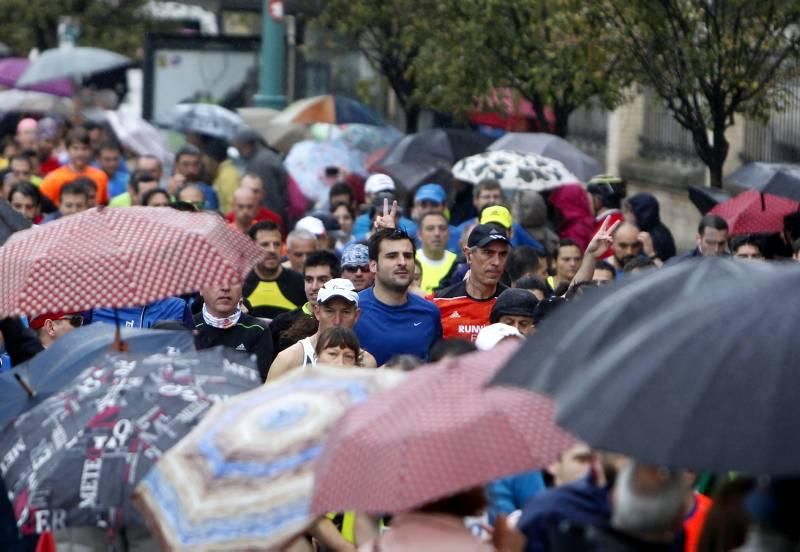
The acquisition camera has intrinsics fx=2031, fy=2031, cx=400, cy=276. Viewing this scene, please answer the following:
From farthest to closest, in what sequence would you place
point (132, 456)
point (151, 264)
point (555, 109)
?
1. point (555, 109)
2. point (151, 264)
3. point (132, 456)

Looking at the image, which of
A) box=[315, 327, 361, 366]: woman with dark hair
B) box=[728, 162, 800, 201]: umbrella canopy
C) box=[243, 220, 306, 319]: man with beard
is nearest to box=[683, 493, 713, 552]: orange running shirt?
box=[315, 327, 361, 366]: woman with dark hair

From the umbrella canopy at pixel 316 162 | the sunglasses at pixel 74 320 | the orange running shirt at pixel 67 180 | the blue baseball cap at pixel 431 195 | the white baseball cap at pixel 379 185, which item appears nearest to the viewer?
the sunglasses at pixel 74 320

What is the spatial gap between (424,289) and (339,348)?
4255 millimetres

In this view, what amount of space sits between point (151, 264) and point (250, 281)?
4.59 m

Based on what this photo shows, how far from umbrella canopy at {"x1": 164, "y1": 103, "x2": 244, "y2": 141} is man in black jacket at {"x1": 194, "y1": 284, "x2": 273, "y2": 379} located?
9936mm

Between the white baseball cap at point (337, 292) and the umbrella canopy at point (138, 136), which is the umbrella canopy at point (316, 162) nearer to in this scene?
the umbrella canopy at point (138, 136)

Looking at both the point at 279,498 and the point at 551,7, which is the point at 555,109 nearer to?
A: the point at 551,7

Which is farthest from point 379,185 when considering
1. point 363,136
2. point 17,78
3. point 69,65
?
point 17,78

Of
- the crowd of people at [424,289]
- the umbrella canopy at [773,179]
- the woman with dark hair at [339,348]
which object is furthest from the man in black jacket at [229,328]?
the umbrella canopy at [773,179]

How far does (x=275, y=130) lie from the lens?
22078mm

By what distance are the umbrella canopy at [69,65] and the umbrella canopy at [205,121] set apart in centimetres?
441

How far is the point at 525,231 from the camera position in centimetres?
1554

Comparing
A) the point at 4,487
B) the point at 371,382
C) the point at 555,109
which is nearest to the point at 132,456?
the point at 4,487

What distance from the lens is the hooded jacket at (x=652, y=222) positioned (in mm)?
15078
